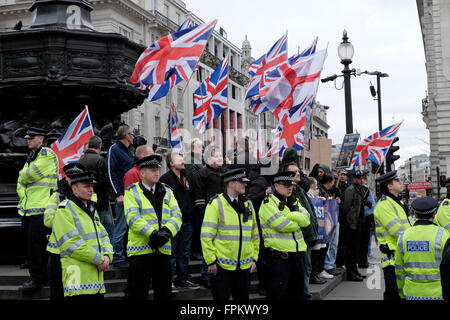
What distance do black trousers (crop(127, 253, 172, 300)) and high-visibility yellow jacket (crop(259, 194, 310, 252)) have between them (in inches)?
49.8

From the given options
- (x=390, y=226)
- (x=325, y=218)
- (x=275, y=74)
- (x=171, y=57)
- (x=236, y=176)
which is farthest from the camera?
(x=275, y=74)

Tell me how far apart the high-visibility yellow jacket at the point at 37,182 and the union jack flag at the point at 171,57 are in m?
2.79

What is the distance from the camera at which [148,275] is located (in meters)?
6.20

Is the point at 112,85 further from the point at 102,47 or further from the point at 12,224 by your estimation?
the point at 12,224

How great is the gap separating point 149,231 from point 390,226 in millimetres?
2825

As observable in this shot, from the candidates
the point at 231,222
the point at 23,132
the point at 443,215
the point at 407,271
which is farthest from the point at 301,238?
the point at 23,132

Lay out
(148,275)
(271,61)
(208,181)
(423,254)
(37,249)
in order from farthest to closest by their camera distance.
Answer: (271,61)
(208,181)
(37,249)
(148,275)
(423,254)

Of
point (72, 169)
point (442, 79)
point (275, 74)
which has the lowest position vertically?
point (72, 169)

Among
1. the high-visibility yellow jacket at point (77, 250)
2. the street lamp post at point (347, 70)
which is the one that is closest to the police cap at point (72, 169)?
the high-visibility yellow jacket at point (77, 250)

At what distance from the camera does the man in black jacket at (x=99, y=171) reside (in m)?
7.85

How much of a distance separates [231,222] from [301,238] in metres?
1.06

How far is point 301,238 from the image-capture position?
7.00m

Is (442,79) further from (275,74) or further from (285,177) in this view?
(285,177)

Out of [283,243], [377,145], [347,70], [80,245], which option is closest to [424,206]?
[283,243]
